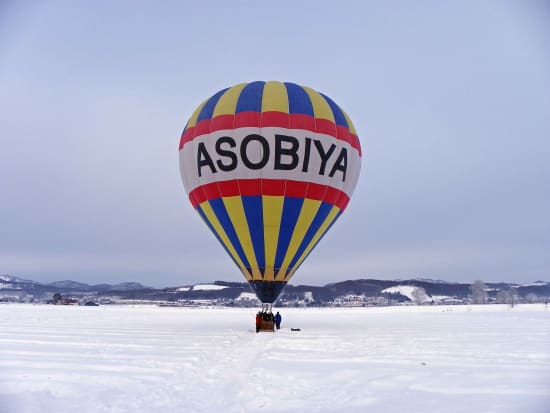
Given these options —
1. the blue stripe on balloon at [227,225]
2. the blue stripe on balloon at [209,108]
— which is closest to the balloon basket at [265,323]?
the blue stripe on balloon at [227,225]

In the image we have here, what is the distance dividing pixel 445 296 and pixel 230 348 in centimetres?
19161

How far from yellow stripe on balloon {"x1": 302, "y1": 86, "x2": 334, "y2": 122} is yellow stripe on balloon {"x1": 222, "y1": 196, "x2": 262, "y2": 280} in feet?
16.2

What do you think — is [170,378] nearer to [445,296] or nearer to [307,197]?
[307,197]

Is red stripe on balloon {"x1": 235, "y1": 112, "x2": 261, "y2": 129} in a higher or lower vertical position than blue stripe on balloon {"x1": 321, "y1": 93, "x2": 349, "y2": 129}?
lower

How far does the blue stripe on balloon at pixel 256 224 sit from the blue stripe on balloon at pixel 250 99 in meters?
3.72

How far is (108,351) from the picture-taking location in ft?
39.9

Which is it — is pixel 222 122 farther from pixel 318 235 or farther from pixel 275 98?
pixel 318 235

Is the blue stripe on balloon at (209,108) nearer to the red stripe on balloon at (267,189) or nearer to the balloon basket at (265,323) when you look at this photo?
the red stripe on balloon at (267,189)

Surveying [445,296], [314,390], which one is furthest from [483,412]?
[445,296]

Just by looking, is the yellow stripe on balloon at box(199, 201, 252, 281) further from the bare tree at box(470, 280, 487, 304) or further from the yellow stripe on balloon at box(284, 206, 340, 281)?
the bare tree at box(470, 280, 487, 304)

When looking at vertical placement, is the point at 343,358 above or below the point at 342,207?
below

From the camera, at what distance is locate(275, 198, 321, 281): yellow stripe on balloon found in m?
18.4

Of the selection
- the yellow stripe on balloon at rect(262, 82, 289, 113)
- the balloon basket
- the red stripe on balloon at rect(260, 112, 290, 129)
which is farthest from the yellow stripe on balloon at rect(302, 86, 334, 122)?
the balloon basket

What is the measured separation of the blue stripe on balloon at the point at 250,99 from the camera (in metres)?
18.5
